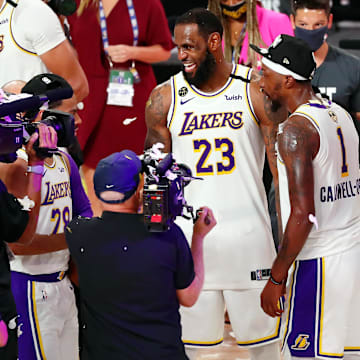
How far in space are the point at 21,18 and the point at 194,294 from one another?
2.41m

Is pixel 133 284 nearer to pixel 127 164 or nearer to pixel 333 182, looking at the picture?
pixel 127 164

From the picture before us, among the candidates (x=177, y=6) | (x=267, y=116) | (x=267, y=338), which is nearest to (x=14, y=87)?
(x=267, y=116)

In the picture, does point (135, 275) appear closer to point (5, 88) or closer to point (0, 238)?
point (0, 238)

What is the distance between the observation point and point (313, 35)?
18.2ft

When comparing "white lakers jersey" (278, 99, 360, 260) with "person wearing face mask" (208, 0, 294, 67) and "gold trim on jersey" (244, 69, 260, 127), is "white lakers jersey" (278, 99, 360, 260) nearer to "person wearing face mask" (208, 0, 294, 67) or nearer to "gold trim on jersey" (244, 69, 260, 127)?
"gold trim on jersey" (244, 69, 260, 127)

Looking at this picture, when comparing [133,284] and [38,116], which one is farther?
[38,116]

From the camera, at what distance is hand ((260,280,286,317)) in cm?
380

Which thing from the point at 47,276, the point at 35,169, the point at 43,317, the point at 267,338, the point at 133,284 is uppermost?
the point at 35,169

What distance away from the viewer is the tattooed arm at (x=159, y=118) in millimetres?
4305

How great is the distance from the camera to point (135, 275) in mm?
3102

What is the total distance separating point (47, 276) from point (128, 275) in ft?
3.12

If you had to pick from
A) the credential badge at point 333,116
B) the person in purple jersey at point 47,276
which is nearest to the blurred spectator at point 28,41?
the person in purple jersey at point 47,276

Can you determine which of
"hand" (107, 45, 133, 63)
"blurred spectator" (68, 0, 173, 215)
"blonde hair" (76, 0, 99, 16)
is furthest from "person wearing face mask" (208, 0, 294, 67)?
"blonde hair" (76, 0, 99, 16)

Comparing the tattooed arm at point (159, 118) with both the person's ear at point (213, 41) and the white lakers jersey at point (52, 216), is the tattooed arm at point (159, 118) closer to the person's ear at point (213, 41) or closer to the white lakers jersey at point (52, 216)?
the person's ear at point (213, 41)
